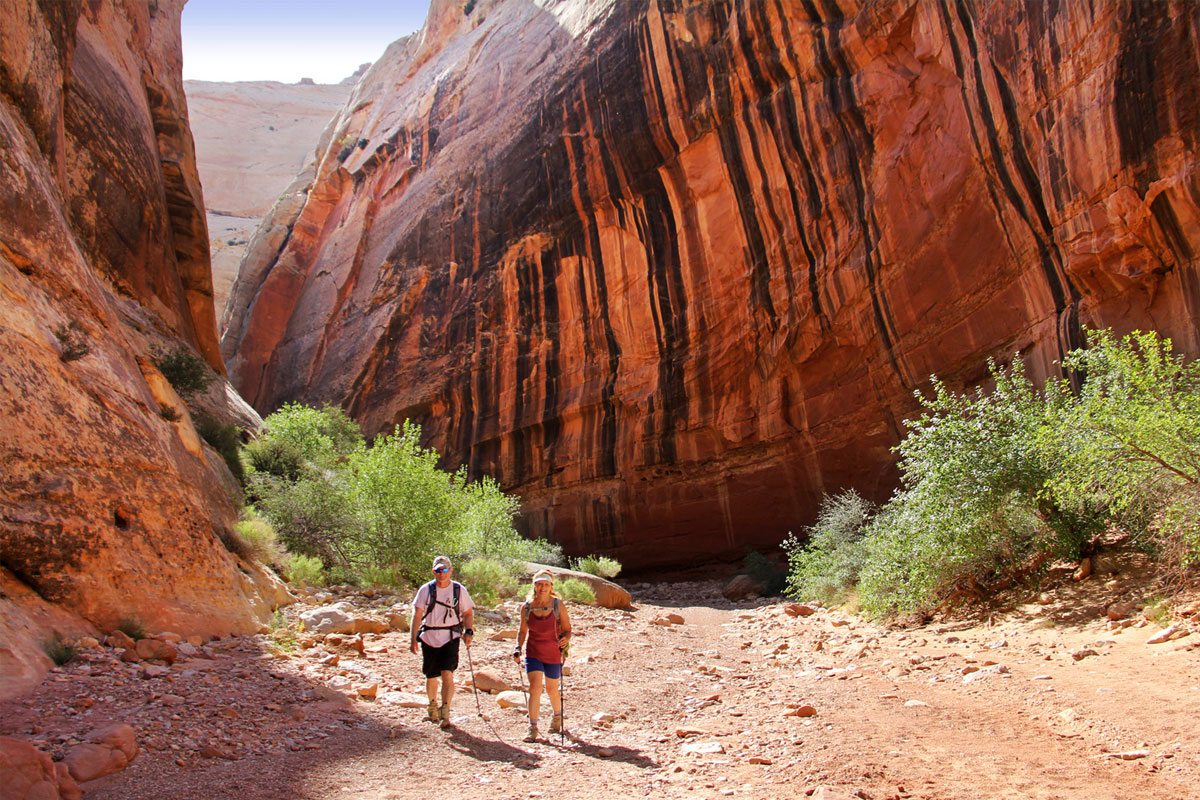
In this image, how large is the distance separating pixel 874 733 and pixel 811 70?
18.8 metres

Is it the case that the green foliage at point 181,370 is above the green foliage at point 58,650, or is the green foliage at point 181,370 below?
above

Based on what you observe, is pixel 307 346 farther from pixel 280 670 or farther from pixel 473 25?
pixel 280 670

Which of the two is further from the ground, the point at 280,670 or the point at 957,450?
the point at 957,450

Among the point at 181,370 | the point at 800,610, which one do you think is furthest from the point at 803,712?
the point at 181,370

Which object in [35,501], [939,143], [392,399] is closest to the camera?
[35,501]

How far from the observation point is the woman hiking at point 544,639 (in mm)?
5754

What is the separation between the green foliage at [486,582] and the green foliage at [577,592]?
103 cm

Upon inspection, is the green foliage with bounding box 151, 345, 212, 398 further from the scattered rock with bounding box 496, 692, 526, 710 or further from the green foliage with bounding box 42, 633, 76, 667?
the scattered rock with bounding box 496, 692, 526, 710

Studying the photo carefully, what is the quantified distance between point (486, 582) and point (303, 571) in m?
3.06

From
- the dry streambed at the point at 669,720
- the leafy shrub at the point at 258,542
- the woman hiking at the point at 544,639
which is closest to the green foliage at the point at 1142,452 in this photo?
the dry streambed at the point at 669,720

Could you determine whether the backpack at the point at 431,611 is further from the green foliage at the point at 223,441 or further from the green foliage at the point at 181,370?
the green foliage at the point at 181,370

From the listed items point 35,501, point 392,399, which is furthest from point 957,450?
point 392,399

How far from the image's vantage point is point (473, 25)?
3769cm

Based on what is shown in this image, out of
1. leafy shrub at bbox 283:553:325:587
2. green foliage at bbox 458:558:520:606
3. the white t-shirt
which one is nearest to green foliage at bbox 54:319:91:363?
leafy shrub at bbox 283:553:325:587
